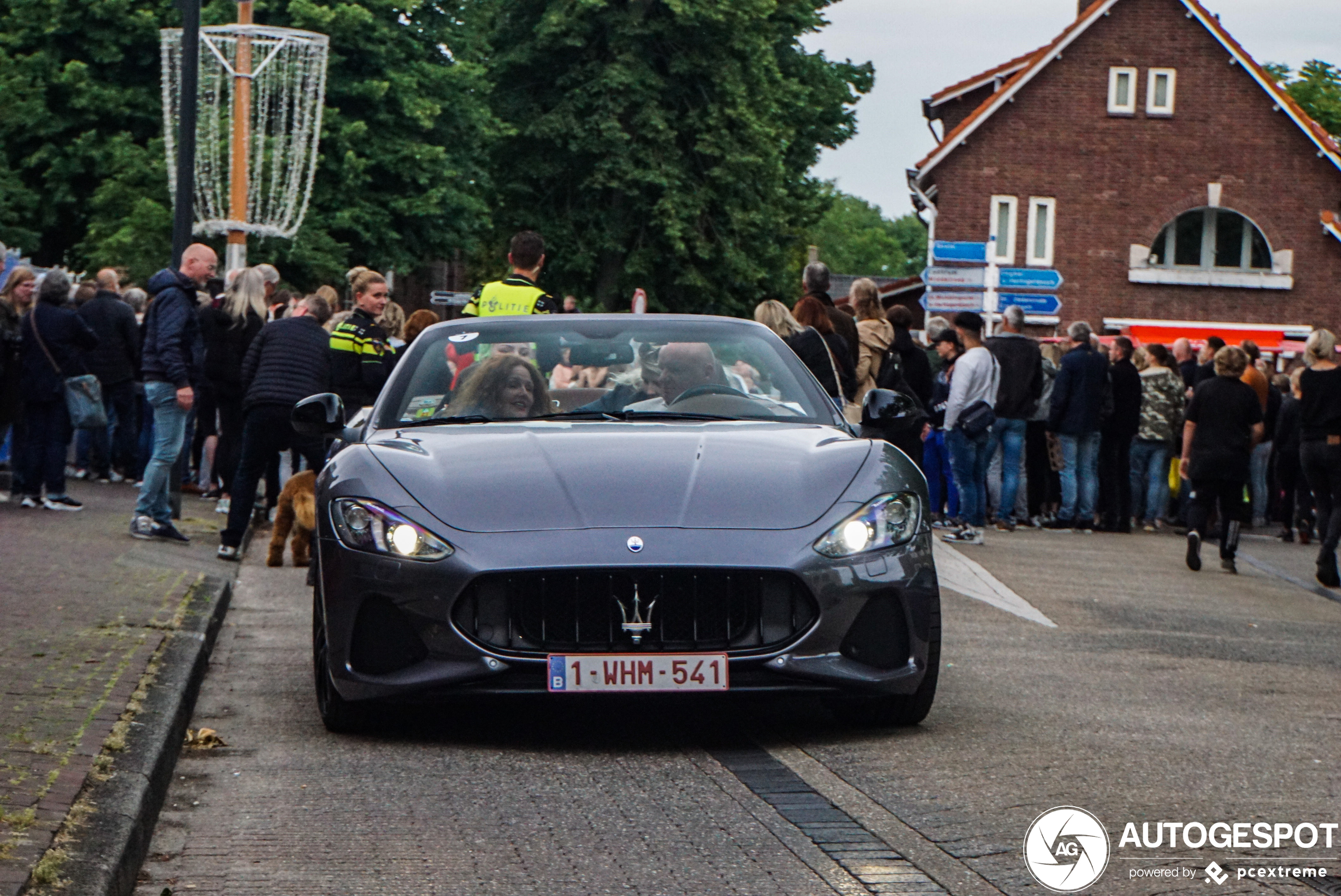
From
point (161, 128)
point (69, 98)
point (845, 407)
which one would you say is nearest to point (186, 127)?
point (845, 407)

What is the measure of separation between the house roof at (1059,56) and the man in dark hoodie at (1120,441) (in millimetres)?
25575

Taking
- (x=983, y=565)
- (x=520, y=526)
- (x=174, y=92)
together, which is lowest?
(x=983, y=565)

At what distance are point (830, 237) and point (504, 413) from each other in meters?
156

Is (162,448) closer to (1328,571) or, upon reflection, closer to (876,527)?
(876,527)

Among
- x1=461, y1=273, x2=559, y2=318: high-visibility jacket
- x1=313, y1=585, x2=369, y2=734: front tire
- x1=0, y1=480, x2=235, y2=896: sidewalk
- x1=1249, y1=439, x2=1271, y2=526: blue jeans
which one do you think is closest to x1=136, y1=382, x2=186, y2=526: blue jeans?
x1=0, y1=480, x2=235, y2=896: sidewalk

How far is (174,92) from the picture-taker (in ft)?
111

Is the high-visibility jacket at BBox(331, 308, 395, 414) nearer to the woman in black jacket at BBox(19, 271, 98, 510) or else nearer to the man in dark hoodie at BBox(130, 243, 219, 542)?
the man in dark hoodie at BBox(130, 243, 219, 542)

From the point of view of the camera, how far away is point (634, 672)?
6.18 metres

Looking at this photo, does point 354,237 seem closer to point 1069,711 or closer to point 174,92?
point 174,92

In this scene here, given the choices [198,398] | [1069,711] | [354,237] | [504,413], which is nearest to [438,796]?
[504,413]

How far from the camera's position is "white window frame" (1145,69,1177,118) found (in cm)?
4519

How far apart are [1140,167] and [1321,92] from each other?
604 inches

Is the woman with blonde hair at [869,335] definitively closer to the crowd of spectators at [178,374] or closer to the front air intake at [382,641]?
the crowd of spectators at [178,374]

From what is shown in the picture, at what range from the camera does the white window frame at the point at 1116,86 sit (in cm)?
4516
